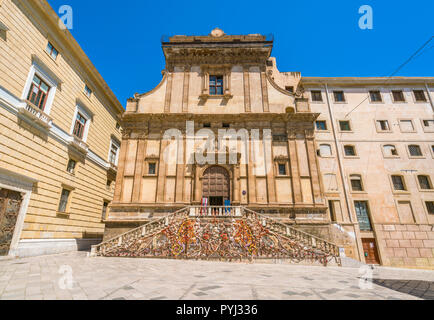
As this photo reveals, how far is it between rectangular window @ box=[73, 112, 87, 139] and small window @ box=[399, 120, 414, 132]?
3014cm

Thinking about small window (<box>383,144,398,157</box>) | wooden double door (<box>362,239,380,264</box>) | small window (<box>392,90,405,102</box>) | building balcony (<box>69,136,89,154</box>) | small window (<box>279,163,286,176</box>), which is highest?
small window (<box>392,90,405,102</box>)

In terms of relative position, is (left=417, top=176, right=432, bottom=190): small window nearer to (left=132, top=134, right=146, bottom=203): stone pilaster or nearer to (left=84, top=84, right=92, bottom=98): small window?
(left=132, top=134, right=146, bottom=203): stone pilaster

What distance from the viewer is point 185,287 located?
5.21 meters

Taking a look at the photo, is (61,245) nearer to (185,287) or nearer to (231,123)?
(185,287)

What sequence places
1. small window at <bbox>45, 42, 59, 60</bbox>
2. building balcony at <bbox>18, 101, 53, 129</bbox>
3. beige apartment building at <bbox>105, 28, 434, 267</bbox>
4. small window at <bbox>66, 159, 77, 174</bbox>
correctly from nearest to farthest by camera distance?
1. building balcony at <bbox>18, 101, 53, 129</bbox>
2. small window at <bbox>45, 42, 59, 60</bbox>
3. small window at <bbox>66, 159, 77, 174</bbox>
4. beige apartment building at <bbox>105, 28, 434, 267</bbox>

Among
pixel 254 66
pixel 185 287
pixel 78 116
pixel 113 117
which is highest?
pixel 254 66

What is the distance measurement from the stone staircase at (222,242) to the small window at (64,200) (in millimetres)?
4687

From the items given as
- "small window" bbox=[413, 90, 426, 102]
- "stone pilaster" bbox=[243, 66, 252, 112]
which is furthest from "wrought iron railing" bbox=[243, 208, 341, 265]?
"small window" bbox=[413, 90, 426, 102]

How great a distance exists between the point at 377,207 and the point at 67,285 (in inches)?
886

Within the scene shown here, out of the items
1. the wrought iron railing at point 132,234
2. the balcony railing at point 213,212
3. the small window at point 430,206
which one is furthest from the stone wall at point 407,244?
the wrought iron railing at point 132,234

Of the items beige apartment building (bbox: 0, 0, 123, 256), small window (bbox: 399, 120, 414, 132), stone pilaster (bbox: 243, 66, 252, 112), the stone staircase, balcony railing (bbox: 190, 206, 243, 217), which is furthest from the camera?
small window (bbox: 399, 120, 414, 132)

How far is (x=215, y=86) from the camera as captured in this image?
2162 centimetres

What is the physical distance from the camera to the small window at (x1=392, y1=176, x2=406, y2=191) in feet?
63.7

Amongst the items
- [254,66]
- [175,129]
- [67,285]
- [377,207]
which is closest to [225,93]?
[254,66]
